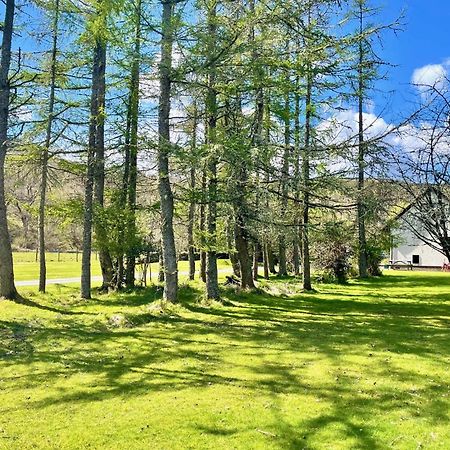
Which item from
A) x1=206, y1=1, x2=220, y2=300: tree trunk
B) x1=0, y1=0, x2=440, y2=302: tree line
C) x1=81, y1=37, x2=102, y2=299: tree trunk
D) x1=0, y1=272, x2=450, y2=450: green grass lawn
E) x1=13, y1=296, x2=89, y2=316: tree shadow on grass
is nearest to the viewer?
x1=0, y1=272, x2=450, y2=450: green grass lawn

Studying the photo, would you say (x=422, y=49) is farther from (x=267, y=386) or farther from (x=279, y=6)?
(x=267, y=386)

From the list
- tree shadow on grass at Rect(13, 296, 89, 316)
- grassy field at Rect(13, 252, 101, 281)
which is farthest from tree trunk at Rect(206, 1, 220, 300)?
grassy field at Rect(13, 252, 101, 281)

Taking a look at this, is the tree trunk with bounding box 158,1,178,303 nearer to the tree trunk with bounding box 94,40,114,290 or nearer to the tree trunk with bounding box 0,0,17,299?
the tree trunk with bounding box 94,40,114,290

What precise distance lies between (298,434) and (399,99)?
29.9ft

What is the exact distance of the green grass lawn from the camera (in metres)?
4.06

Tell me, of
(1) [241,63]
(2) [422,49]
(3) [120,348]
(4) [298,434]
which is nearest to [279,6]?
(1) [241,63]

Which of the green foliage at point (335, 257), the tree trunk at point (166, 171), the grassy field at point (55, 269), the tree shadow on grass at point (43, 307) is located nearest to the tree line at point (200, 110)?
the tree trunk at point (166, 171)

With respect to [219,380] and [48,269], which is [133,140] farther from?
[48,269]

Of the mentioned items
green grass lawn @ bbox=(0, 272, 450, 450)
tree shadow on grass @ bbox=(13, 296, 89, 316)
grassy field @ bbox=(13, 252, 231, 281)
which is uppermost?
grassy field @ bbox=(13, 252, 231, 281)

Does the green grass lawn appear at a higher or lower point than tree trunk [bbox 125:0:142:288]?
lower

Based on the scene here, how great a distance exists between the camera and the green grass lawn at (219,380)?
13.3ft

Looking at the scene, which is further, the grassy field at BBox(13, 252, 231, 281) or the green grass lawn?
the grassy field at BBox(13, 252, 231, 281)

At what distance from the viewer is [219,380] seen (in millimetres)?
5645

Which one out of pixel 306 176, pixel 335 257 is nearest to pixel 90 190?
pixel 306 176
